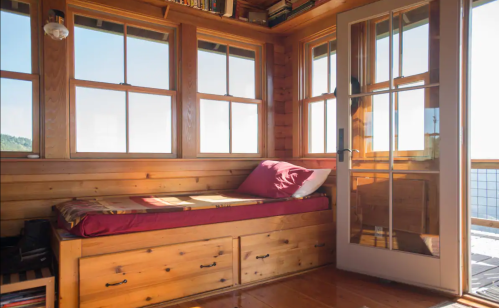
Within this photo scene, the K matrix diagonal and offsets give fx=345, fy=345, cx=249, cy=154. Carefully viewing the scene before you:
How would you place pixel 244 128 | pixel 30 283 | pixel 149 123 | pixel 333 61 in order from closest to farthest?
pixel 30 283 < pixel 149 123 < pixel 333 61 < pixel 244 128

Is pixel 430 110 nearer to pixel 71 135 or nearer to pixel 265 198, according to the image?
pixel 265 198

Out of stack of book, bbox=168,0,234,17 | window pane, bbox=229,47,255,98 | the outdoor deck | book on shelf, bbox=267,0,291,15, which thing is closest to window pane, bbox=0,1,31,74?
stack of book, bbox=168,0,234,17

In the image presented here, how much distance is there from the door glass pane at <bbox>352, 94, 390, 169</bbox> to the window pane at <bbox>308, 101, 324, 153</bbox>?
0.73 meters

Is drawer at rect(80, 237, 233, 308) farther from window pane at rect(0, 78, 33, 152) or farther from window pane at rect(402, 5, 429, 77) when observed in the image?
window pane at rect(402, 5, 429, 77)

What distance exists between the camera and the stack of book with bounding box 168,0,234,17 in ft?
9.92

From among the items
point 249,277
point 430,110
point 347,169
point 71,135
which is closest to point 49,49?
point 71,135

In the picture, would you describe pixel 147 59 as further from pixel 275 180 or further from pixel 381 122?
pixel 381 122

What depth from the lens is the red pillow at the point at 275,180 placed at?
274 cm

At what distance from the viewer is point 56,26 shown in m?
2.22

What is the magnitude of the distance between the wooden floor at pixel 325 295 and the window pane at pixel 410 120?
964 mm

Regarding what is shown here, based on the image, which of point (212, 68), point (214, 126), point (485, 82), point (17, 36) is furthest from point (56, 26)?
point (485, 82)

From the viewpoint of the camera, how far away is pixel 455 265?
85.0 inches

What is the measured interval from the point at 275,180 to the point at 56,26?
189cm

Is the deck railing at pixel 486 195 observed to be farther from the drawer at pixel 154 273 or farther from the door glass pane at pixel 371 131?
the drawer at pixel 154 273
